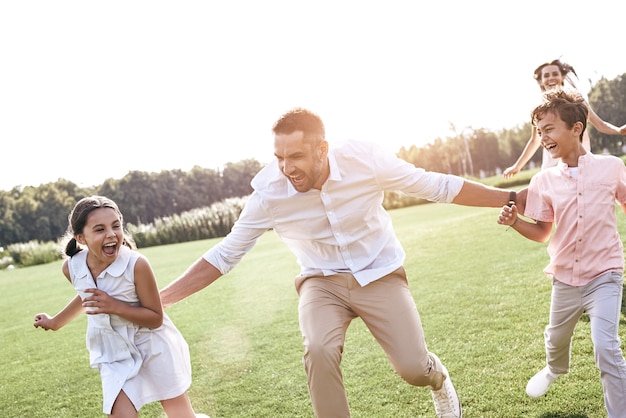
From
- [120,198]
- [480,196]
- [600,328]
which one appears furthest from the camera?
[120,198]

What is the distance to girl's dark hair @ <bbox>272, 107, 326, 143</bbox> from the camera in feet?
12.0

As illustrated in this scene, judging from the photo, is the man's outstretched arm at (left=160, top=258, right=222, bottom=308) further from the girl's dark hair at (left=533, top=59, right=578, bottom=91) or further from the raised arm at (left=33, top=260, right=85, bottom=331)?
the girl's dark hair at (left=533, top=59, right=578, bottom=91)

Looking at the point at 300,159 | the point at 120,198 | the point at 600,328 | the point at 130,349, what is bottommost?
the point at 600,328

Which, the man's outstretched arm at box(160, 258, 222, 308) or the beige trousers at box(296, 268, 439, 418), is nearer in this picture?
the beige trousers at box(296, 268, 439, 418)

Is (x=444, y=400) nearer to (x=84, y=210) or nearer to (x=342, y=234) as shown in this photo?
(x=342, y=234)

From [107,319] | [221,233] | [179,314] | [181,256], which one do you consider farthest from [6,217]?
[107,319]

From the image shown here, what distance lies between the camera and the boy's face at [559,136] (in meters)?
3.81

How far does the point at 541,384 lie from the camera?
12.9ft

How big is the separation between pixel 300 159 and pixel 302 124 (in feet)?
0.70

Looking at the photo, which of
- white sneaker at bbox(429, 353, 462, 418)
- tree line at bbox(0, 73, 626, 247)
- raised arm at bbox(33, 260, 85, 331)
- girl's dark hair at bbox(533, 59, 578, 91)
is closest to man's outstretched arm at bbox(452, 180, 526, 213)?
white sneaker at bbox(429, 353, 462, 418)

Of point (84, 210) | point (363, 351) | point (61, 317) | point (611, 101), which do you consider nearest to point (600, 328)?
point (363, 351)

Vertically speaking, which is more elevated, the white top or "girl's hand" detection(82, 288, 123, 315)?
"girl's hand" detection(82, 288, 123, 315)

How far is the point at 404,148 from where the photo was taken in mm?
92188

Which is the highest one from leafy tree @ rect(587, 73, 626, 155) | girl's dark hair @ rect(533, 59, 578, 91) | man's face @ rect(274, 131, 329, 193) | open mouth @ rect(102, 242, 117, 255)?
girl's dark hair @ rect(533, 59, 578, 91)
